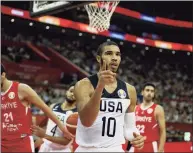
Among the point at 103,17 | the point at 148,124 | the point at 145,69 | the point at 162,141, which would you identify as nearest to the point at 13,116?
the point at 162,141

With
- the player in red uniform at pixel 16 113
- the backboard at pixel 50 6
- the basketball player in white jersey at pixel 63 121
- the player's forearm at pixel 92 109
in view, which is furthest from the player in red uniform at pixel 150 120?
the player's forearm at pixel 92 109

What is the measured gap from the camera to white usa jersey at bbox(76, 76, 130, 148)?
3266mm

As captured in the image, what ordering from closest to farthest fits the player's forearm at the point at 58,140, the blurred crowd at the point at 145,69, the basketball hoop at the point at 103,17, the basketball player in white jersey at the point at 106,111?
1. the basketball player in white jersey at the point at 106,111
2. the player's forearm at the point at 58,140
3. the basketball hoop at the point at 103,17
4. the blurred crowd at the point at 145,69

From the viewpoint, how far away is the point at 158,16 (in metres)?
29.3

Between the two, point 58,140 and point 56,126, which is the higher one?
point 56,126

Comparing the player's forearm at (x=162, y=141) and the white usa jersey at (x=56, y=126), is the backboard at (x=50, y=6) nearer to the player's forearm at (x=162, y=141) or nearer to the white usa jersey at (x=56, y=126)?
the white usa jersey at (x=56, y=126)

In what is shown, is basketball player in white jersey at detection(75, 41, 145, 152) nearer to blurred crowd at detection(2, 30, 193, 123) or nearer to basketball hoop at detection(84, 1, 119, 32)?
basketball hoop at detection(84, 1, 119, 32)

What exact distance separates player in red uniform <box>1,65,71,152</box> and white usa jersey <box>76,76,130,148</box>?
1.12m

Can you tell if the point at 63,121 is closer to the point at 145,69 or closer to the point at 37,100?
the point at 37,100

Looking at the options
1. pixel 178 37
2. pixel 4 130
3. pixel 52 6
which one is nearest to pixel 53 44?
pixel 178 37

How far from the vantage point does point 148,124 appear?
671 cm

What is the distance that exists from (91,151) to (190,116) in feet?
61.2

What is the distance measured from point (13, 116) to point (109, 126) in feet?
5.34

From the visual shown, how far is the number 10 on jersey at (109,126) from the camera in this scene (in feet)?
10.7
